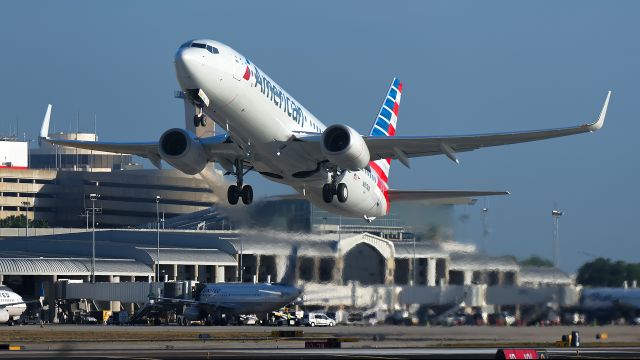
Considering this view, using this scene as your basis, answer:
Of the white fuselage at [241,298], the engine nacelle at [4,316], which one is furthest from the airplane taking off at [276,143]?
the engine nacelle at [4,316]

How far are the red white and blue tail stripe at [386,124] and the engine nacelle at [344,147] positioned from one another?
792 centimetres

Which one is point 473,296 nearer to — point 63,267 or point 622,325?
point 622,325

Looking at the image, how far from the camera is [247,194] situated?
187ft

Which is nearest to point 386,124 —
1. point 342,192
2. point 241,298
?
point 342,192

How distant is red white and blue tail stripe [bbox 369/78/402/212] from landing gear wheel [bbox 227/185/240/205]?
7164 mm

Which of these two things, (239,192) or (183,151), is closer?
(183,151)

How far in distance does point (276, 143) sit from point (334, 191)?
444 cm

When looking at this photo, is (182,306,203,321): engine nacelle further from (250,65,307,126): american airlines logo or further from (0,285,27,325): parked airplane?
(250,65,307,126): american airlines logo

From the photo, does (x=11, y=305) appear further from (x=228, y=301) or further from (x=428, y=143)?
(x=428, y=143)

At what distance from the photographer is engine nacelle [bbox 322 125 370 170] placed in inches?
2063

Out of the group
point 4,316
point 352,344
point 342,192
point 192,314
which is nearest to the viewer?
point 342,192

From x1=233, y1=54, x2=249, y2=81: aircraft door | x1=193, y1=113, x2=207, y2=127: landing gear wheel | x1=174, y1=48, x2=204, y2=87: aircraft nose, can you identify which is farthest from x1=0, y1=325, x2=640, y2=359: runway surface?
x1=233, y1=54, x2=249, y2=81: aircraft door

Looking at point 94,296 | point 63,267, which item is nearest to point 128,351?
point 94,296

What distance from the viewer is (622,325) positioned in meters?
48.2
